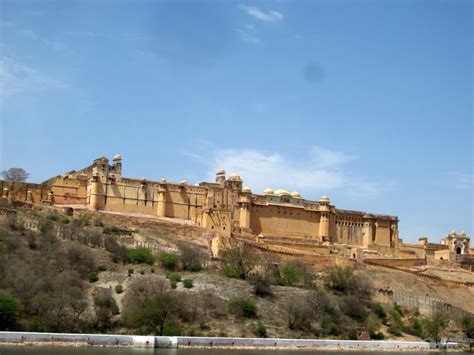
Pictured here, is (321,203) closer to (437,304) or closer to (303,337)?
(437,304)

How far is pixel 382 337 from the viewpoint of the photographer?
47.3 m

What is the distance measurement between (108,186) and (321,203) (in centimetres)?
2061

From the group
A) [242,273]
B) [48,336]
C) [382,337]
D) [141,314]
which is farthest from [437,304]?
[48,336]

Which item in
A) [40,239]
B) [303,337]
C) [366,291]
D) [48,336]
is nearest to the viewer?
[48,336]

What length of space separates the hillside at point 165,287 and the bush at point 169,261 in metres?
0.06

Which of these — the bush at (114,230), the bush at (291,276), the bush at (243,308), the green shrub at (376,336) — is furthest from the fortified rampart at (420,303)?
the bush at (114,230)

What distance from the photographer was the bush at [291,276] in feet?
172

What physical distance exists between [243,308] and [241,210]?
79.2 feet

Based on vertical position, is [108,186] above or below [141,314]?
above

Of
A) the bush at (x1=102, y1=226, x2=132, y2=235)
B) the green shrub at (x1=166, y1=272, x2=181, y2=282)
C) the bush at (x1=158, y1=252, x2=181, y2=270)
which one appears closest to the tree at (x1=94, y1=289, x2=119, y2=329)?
the green shrub at (x1=166, y1=272, x2=181, y2=282)

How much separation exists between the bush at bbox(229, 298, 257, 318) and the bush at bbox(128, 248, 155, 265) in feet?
25.3

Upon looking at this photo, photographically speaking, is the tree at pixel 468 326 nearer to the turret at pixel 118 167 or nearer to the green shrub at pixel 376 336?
the green shrub at pixel 376 336

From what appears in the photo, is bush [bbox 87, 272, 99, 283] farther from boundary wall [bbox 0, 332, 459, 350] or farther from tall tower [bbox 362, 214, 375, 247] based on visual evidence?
tall tower [bbox 362, 214, 375, 247]

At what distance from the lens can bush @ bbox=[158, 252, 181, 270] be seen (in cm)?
5031
